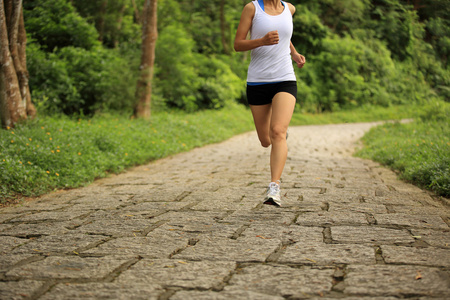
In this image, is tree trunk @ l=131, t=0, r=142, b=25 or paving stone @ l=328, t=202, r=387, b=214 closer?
paving stone @ l=328, t=202, r=387, b=214

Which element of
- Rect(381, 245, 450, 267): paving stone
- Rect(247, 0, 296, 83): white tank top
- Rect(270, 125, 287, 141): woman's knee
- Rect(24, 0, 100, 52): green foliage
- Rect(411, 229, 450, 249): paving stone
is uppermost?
Rect(24, 0, 100, 52): green foliage

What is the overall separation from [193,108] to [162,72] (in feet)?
5.58

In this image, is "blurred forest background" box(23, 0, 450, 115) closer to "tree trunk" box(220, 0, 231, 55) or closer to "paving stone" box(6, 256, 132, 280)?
"tree trunk" box(220, 0, 231, 55)

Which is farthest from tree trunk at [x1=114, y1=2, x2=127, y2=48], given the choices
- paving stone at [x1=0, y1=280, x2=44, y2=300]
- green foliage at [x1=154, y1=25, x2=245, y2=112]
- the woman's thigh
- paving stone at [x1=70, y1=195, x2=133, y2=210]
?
paving stone at [x1=0, y1=280, x2=44, y2=300]

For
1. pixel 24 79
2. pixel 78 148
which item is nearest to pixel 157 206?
pixel 78 148

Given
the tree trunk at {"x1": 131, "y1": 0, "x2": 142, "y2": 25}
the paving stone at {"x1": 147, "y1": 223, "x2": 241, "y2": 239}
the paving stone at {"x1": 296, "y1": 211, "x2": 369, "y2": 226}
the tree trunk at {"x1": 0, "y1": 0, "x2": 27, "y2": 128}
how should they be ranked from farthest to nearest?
1. the tree trunk at {"x1": 131, "y1": 0, "x2": 142, "y2": 25}
2. the tree trunk at {"x1": 0, "y1": 0, "x2": 27, "y2": 128}
3. the paving stone at {"x1": 296, "y1": 211, "x2": 369, "y2": 226}
4. the paving stone at {"x1": 147, "y1": 223, "x2": 241, "y2": 239}

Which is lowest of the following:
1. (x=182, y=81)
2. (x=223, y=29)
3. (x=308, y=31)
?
(x=182, y=81)

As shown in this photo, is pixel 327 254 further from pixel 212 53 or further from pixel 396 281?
pixel 212 53

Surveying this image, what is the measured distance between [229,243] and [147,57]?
9.73m

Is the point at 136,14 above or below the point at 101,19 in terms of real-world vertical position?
above

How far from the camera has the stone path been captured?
7.86 feet

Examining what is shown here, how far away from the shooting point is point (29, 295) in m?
2.33

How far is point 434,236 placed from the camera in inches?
129

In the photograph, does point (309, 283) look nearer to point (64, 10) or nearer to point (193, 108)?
point (64, 10)
